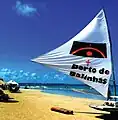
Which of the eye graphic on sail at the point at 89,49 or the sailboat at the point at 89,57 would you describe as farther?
the eye graphic on sail at the point at 89,49

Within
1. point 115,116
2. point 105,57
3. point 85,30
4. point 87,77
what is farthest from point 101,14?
point 115,116

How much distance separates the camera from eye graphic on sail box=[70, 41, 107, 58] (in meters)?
22.1

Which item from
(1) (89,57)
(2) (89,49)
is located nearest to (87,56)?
(1) (89,57)

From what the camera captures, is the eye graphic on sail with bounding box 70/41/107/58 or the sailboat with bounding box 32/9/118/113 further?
the eye graphic on sail with bounding box 70/41/107/58

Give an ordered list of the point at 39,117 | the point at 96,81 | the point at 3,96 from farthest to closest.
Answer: the point at 3,96
the point at 96,81
the point at 39,117

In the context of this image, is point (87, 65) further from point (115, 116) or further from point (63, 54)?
point (115, 116)

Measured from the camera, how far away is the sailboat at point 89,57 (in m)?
21.8

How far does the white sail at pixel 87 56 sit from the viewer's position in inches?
861

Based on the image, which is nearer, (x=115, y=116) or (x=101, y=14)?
(x=115, y=116)

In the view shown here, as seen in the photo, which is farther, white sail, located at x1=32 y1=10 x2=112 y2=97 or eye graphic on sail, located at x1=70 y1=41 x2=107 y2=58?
eye graphic on sail, located at x1=70 y1=41 x2=107 y2=58

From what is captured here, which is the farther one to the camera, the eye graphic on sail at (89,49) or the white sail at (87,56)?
the eye graphic on sail at (89,49)

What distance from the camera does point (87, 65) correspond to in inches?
870

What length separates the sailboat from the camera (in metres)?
21.8

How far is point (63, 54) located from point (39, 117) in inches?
188
